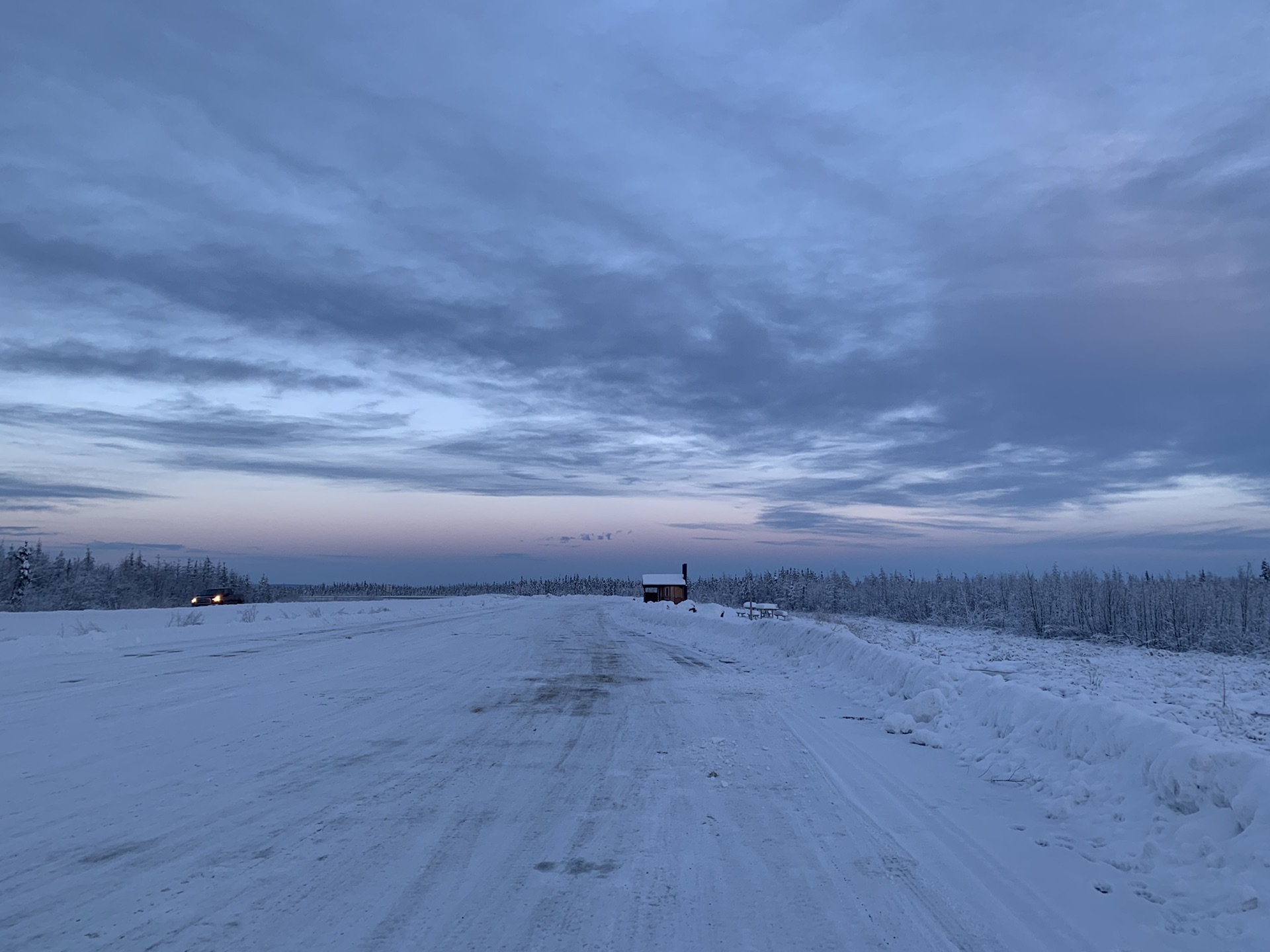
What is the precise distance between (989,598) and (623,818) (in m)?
80.1

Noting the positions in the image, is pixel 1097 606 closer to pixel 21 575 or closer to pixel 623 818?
pixel 623 818

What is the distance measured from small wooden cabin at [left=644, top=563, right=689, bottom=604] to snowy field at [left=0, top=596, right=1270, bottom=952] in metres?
76.7

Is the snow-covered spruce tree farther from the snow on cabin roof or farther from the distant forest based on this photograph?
the snow on cabin roof

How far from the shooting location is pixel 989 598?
247 feet

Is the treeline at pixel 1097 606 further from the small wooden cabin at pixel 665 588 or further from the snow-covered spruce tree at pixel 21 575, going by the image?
the snow-covered spruce tree at pixel 21 575

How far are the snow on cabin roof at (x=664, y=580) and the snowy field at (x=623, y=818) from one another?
76811 millimetres

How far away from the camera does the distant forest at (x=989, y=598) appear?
46250mm

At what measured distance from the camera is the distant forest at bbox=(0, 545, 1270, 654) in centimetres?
4625

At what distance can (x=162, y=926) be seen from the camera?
394 cm

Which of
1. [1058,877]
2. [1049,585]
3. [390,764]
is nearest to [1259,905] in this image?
[1058,877]

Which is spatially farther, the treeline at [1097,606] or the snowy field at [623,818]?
the treeline at [1097,606]

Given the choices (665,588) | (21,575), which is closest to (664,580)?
(665,588)

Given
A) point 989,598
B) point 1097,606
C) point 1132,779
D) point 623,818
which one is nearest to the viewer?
point 623,818

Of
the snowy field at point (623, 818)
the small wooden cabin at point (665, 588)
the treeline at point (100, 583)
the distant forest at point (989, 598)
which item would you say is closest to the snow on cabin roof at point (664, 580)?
the small wooden cabin at point (665, 588)
